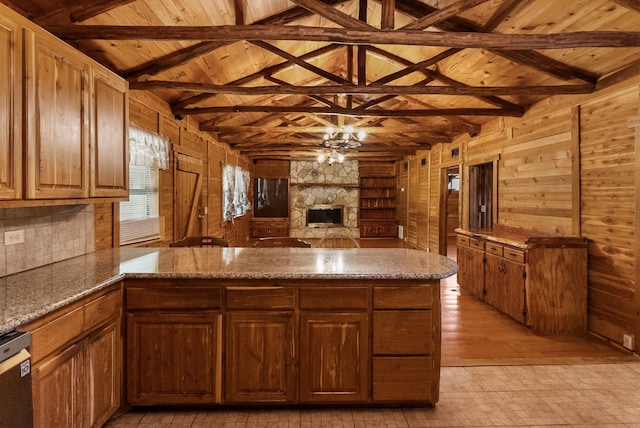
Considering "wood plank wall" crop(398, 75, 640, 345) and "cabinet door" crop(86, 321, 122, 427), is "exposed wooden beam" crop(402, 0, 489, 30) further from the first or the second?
"cabinet door" crop(86, 321, 122, 427)

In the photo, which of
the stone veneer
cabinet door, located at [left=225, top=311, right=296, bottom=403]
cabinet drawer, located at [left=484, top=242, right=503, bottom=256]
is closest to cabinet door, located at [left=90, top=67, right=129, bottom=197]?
cabinet door, located at [left=225, top=311, right=296, bottom=403]

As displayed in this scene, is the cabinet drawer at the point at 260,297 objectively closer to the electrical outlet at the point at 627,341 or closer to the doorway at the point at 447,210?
the electrical outlet at the point at 627,341

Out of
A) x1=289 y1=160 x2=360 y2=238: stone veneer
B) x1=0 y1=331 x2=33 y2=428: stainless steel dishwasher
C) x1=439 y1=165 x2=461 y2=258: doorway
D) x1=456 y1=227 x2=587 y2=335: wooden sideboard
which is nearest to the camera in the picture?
x1=0 y1=331 x2=33 y2=428: stainless steel dishwasher

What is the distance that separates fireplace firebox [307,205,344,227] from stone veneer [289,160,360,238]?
133 millimetres

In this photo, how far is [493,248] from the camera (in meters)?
4.30

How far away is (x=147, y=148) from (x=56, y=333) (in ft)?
8.31

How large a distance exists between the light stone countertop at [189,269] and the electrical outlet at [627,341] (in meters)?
2.07

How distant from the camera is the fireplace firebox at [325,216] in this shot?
10836 mm

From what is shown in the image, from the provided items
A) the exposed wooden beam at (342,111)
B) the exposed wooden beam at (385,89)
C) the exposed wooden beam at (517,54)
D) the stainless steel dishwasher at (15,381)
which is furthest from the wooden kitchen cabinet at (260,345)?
the exposed wooden beam at (342,111)

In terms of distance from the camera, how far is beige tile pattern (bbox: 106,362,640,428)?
2.14m

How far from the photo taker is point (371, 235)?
11.0 metres

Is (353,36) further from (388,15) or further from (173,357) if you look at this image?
(173,357)

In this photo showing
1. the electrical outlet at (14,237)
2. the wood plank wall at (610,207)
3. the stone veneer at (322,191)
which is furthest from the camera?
the stone veneer at (322,191)

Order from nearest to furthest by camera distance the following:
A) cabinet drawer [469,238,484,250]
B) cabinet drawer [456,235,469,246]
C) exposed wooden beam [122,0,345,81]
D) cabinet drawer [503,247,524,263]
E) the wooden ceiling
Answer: the wooden ceiling → exposed wooden beam [122,0,345,81] → cabinet drawer [503,247,524,263] → cabinet drawer [469,238,484,250] → cabinet drawer [456,235,469,246]
